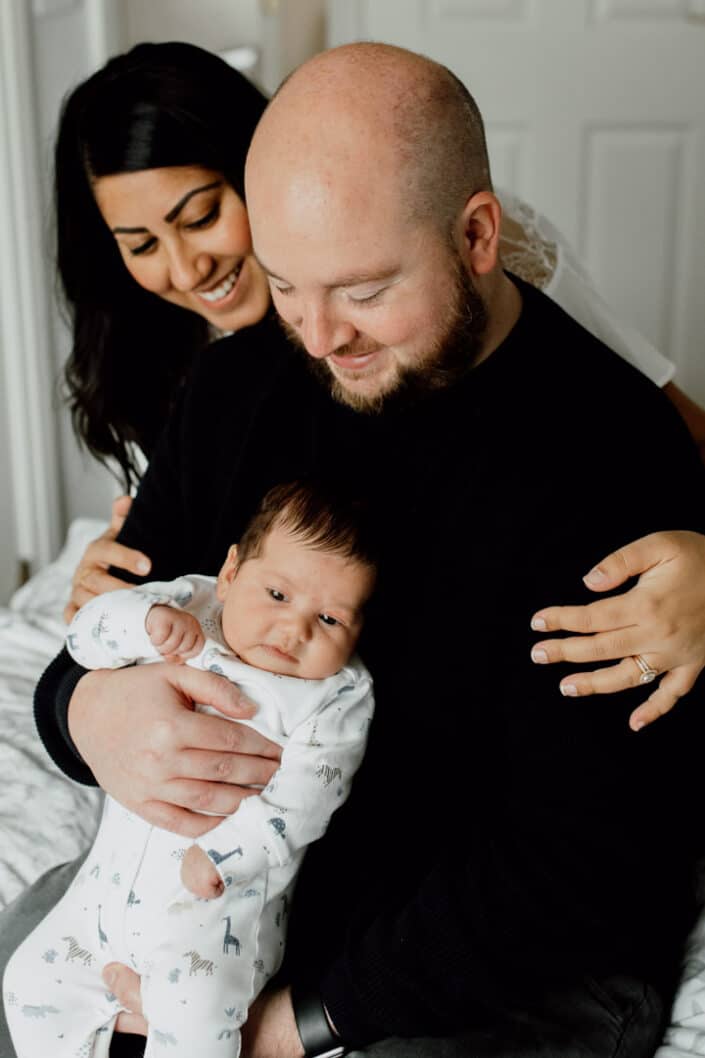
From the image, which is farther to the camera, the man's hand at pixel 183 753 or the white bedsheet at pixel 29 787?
the white bedsheet at pixel 29 787

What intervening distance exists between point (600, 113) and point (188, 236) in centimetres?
200

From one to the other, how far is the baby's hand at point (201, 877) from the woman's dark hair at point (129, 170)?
Answer: 1.10m

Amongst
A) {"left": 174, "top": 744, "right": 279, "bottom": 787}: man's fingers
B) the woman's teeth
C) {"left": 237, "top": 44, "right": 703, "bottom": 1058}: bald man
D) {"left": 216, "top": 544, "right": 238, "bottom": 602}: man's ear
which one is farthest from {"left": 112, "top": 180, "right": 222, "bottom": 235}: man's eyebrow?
{"left": 174, "top": 744, "right": 279, "bottom": 787}: man's fingers

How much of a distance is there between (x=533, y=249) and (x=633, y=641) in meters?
0.97

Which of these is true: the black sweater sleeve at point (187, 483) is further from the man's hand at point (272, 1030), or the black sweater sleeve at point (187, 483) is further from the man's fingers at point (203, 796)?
the man's hand at point (272, 1030)

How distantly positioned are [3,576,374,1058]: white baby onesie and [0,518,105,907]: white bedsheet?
265 mm

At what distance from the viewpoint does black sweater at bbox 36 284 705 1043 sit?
45.8 inches

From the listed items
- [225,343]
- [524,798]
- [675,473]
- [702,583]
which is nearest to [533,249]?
[225,343]

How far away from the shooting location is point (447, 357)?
1261mm

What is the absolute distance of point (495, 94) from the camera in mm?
3406

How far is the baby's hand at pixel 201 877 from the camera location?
1161 millimetres

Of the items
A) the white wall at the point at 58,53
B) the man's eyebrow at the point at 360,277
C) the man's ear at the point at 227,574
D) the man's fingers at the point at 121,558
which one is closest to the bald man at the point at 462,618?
the man's eyebrow at the point at 360,277

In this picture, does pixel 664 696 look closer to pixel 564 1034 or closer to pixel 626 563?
pixel 626 563

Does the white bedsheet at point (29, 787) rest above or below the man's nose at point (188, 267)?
below
